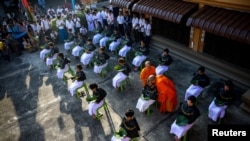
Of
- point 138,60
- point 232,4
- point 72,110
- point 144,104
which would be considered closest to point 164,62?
point 138,60

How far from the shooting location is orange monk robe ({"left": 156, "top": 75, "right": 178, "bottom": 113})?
8.93 meters

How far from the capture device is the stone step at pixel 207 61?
10.5 metres

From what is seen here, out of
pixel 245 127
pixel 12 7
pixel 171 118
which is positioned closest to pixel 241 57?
pixel 245 127

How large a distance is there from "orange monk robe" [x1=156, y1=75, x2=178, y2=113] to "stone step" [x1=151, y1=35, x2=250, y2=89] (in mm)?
3851

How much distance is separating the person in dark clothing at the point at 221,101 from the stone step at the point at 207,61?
264cm

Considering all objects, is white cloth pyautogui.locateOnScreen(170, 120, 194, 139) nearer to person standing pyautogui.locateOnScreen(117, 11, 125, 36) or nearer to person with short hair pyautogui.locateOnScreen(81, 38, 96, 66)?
person with short hair pyautogui.locateOnScreen(81, 38, 96, 66)

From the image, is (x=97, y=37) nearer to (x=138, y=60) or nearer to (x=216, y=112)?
(x=138, y=60)

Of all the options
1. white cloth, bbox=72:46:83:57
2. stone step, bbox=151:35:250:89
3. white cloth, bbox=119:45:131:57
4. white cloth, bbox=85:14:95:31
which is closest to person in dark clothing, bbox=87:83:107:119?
white cloth, bbox=119:45:131:57

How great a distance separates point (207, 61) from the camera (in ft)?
39.2

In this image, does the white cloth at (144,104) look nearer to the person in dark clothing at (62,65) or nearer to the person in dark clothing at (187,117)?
the person in dark clothing at (187,117)

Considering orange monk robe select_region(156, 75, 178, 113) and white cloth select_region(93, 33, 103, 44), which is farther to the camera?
white cloth select_region(93, 33, 103, 44)

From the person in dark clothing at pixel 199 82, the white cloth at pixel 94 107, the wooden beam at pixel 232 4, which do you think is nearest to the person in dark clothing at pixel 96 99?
the white cloth at pixel 94 107

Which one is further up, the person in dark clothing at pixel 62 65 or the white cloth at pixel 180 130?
the person in dark clothing at pixel 62 65

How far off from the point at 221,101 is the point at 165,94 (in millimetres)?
2122
